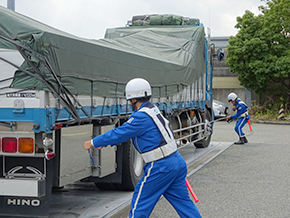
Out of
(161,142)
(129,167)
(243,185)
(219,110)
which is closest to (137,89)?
(161,142)

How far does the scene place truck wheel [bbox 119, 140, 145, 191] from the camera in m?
7.64

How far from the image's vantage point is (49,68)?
5590mm

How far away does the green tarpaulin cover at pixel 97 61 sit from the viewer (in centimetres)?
551

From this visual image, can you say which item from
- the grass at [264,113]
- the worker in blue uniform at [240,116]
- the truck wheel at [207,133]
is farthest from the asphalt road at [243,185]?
the grass at [264,113]

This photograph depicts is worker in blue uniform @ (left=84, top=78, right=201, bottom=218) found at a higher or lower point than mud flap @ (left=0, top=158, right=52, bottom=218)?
higher

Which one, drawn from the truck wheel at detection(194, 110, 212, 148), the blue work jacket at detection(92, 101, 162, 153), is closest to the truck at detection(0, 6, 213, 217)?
the blue work jacket at detection(92, 101, 162, 153)

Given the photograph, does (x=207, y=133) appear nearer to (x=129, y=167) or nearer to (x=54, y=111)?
(x=129, y=167)

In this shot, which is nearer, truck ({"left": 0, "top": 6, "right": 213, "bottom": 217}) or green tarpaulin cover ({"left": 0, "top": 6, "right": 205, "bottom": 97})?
truck ({"left": 0, "top": 6, "right": 213, "bottom": 217})

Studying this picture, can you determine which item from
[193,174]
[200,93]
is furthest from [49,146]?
[200,93]

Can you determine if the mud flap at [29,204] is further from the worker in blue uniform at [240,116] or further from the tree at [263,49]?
the tree at [263,49]

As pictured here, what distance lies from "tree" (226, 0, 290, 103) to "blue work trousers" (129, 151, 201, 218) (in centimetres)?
2353

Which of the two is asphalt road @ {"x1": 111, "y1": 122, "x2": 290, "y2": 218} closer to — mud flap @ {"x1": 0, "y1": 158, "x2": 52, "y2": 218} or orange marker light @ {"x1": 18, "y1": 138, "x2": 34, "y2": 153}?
mud flap @ {"x1": 0, "y1": 158, "x2": 52, "y2": 218}

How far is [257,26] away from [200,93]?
54.8ft

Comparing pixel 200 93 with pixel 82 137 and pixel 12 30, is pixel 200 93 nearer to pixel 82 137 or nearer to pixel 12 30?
pixel 82 137
